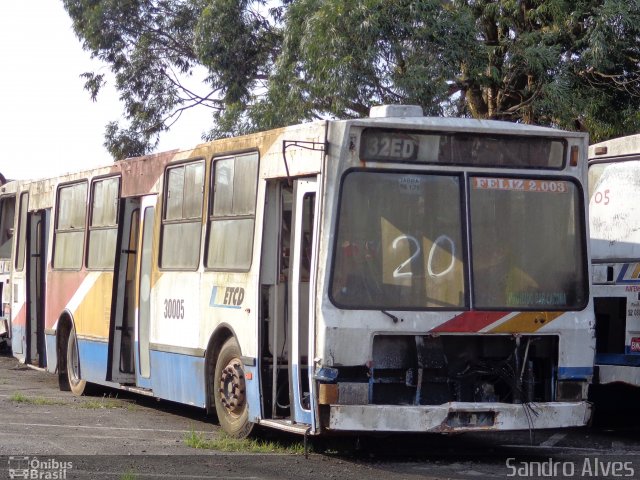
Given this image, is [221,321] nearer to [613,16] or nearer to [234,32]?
[613,16]

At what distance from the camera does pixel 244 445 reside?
1070cm

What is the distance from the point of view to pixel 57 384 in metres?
17.0

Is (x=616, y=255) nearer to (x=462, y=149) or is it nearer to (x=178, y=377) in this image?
(x=462, y=149)

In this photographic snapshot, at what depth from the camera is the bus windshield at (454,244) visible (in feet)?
31.5

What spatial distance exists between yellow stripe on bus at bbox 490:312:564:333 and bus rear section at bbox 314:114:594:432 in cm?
1

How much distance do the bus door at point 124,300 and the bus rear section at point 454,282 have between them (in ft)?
15.9

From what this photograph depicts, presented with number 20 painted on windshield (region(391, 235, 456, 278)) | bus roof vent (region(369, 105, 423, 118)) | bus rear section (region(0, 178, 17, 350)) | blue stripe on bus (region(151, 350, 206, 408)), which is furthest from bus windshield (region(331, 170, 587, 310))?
bus rear section (region(0, 178, 17, 350))

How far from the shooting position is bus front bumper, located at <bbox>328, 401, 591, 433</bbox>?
937cm

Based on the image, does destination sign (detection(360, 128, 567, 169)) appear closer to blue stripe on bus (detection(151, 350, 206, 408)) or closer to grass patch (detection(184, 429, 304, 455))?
grass patch (detection(184, 429, 304, 455))

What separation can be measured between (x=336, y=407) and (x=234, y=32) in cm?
1706

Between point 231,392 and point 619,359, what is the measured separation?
405 cm

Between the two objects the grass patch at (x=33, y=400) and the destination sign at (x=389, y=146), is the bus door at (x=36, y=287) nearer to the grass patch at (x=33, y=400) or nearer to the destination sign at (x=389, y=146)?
the grass patch at (x=33, y=400)

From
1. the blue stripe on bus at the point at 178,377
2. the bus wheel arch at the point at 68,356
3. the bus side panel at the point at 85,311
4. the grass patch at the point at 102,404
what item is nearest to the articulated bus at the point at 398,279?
the blue stripe on bus at the point at 178,377

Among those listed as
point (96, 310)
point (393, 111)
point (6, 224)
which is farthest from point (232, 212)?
point (6, 224)
